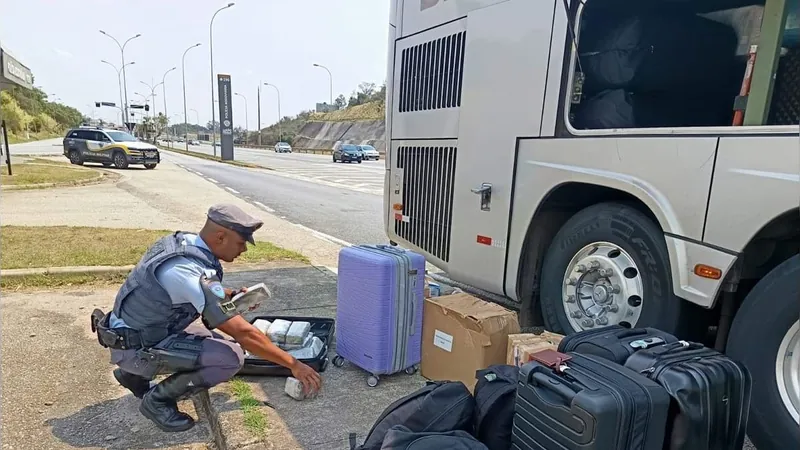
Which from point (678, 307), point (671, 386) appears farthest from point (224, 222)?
point (678, 307)

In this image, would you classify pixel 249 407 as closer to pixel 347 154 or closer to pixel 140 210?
pixel 140 210

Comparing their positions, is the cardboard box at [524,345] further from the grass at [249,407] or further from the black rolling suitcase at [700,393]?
the grass at [249,407]

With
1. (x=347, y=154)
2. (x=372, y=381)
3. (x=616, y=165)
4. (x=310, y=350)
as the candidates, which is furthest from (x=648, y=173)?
(x=347, y=154)

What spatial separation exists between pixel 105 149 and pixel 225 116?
1549 centimetres

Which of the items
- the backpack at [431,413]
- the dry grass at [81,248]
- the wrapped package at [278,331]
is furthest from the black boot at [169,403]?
the dry grass at [81,248]

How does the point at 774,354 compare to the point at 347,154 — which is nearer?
the point at 774,354

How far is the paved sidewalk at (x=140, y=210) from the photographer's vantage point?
7875 millimetres

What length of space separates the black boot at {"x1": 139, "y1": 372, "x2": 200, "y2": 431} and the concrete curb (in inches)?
122

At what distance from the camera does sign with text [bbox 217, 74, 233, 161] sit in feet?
120

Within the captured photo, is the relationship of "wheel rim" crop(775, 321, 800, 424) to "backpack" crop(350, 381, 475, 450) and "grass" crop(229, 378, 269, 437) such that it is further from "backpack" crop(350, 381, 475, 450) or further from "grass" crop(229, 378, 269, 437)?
"grass" crop(229, 378, 269, 437)

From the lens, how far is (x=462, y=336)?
297 centimetres

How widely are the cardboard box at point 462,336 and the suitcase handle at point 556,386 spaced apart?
1.04m

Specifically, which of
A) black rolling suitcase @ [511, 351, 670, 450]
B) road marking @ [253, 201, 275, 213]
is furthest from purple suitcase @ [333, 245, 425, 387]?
road marking @ [253, 201, 275, 213]

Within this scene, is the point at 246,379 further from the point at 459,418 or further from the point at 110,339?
the point at 459,418
